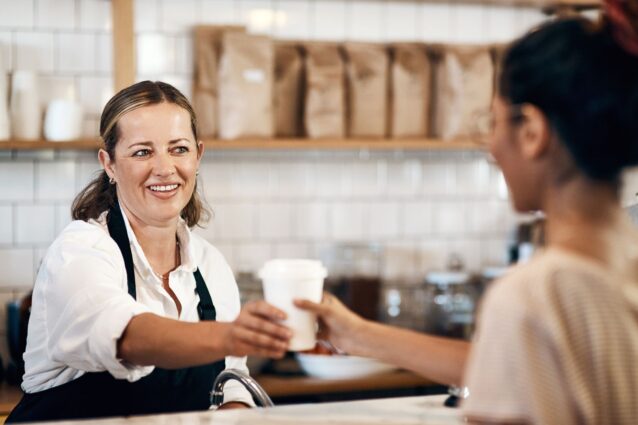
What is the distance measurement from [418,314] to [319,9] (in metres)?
1.28

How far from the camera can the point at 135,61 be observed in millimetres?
3381

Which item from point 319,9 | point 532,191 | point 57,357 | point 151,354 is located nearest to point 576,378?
point 532,191

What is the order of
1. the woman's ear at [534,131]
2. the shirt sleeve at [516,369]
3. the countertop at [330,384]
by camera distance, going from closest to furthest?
1. the shirt sleeve at [516,369]
2. the woman's ear at [534,131]
3. the countertop at [330,384]

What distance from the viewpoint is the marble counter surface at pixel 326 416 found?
1.63m

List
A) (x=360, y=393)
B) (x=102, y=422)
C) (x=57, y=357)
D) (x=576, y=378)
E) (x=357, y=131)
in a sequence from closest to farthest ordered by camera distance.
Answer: (x=576, y=378)
(x=102, y=422)
(x=57, y=357)
(x=360, y=393)
(x=357, y=131)

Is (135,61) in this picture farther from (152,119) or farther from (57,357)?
(57,357)

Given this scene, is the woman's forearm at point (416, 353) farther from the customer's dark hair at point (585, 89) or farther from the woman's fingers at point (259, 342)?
the customer's dark hair at point (585, 89)

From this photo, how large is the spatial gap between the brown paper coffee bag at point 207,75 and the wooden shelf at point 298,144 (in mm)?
90

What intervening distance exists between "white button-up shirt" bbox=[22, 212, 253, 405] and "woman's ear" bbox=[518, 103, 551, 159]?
0.88m

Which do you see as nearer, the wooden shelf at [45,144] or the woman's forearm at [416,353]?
the woman's forearm at [416,353]

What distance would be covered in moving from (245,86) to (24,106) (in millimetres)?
779

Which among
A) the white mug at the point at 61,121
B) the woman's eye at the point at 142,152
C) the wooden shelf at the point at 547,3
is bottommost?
the woman's eye at the point at 142,152

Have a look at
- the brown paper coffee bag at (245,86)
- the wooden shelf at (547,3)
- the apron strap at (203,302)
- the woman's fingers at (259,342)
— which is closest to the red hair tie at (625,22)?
the woman's fingers at (259,342)

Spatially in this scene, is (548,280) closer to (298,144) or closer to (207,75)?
(298,144)
